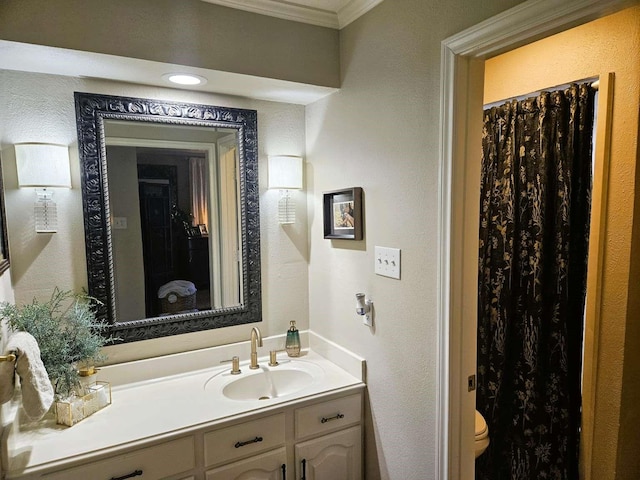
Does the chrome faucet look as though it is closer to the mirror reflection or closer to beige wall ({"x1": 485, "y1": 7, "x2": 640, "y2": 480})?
the mirror reflection

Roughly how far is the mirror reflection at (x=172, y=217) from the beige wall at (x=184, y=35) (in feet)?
1.42

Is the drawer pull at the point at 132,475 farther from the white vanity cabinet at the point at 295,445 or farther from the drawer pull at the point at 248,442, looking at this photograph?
the drawer pull at the point at 248,442

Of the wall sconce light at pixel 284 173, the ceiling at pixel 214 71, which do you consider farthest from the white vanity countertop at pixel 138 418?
the ceiling at pixel 214 71

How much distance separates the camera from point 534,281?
79.0 inches

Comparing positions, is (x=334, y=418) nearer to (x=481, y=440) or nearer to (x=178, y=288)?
(x=481, y=440)

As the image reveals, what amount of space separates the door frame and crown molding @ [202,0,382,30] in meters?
0.60

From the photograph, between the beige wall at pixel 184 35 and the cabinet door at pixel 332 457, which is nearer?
the beige wall at pixel 184 35

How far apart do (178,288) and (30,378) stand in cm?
Result: 88

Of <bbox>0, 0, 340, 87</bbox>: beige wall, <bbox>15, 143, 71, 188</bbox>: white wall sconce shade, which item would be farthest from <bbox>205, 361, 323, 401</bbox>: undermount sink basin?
<bbox>0, 0, 340, 87</bbox>: beige wall

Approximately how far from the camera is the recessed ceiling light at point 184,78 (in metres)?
1.75

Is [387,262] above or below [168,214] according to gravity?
below

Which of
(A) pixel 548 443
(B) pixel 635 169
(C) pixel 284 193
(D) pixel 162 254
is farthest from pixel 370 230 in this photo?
(A) pixel 548 443

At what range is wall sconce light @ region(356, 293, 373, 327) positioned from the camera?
1.83 meters

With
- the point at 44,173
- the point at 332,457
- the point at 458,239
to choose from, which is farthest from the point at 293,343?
the point at 44,173
